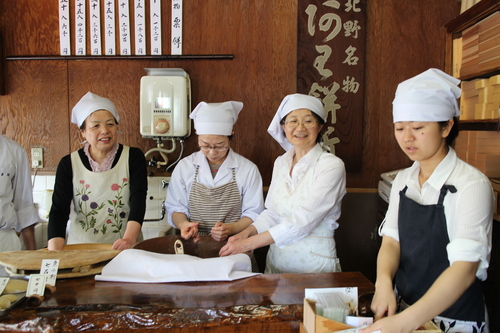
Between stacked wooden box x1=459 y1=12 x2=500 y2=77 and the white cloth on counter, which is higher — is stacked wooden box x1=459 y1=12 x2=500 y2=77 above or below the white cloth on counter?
above

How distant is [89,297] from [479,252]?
4.45 ft

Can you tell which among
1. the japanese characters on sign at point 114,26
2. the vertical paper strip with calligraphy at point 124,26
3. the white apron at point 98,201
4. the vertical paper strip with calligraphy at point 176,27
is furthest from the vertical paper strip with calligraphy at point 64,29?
the white apron at point 98,201

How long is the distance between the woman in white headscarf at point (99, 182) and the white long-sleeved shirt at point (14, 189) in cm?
30

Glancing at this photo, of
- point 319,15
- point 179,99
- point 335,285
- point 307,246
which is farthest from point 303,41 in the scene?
point 335,285

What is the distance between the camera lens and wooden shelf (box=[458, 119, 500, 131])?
8.78ft

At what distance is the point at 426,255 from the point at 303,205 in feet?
2.23

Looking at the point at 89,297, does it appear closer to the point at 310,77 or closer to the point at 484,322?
the point at 484,322

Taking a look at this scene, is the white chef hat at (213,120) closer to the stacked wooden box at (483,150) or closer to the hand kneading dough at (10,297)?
the hand kneading dough at (10,297)

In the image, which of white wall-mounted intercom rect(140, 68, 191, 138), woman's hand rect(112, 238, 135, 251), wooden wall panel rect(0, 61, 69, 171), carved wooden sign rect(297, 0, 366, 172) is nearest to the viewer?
woman's hand rect(112, 238, 135, 251)

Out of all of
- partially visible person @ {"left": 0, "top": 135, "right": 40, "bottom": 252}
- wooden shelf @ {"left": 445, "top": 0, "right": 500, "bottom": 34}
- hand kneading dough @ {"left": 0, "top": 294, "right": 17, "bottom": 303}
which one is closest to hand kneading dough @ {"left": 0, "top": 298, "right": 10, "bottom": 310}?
hand kneading dough @ {"left": 0, "top": 294, "right": 17, "bottom": 303}

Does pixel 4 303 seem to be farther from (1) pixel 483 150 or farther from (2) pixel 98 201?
(1) pixel 483 150

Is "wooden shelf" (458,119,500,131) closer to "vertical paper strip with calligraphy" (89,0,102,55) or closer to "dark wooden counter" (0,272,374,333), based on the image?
"dark wooden counter" (0,272,374,333)

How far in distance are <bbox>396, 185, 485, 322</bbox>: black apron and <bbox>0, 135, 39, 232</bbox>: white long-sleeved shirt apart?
217cm

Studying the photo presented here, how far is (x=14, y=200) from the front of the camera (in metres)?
2.44
